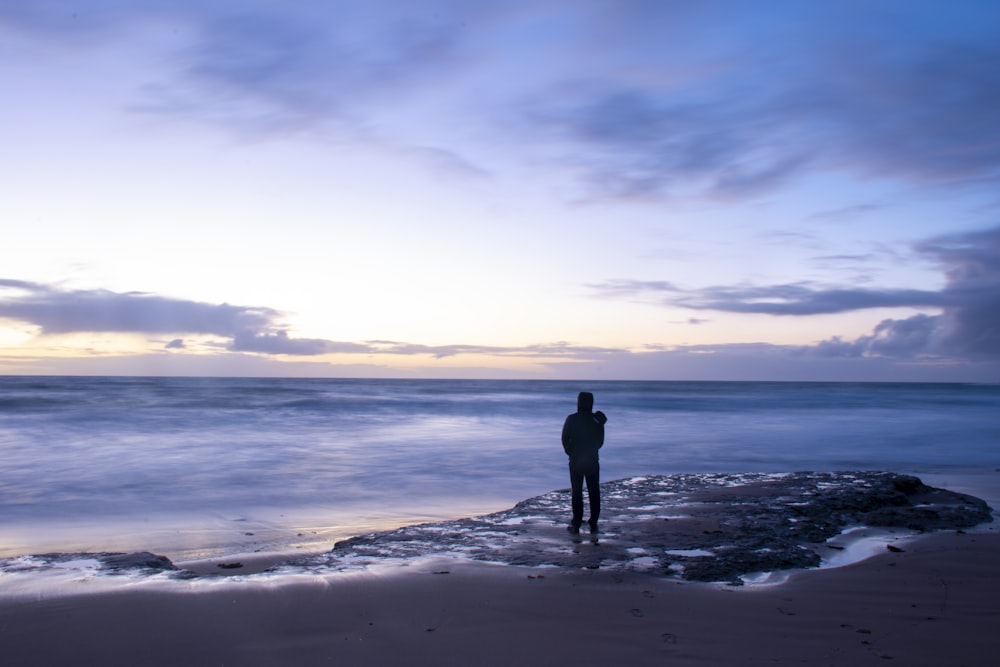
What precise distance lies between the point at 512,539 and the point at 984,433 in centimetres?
2659

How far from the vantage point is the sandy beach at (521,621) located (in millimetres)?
4020

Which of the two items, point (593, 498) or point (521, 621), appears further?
point (593, 498)

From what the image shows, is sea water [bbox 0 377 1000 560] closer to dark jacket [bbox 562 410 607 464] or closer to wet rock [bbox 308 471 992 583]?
wet rock [bbox 308 471 992 583]

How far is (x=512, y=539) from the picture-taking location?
23.4 feet

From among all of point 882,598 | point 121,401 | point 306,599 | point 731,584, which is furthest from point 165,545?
point 121,401

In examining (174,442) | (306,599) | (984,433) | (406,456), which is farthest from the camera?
(984,433)

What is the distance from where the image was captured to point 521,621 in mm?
4609

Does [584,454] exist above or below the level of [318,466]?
above

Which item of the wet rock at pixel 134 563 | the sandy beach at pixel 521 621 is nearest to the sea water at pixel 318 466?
the wet rock at pixel 134 563

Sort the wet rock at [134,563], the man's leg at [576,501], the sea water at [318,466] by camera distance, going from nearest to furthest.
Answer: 1. the wet rock at [134,563]
2. the man's leg at [576,501]
3. the sea water at [318,466]

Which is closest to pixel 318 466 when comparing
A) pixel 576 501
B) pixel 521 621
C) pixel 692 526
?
pixel 576 501

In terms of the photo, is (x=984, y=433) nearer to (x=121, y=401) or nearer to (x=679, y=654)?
(x=679, y=654)

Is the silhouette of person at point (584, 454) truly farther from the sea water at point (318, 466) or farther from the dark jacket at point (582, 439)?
the sea water at point (318, 466)

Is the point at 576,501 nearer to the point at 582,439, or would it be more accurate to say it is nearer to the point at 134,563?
the point at 582,439
